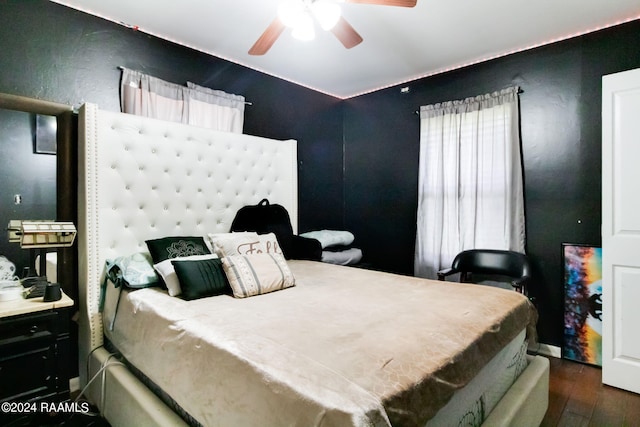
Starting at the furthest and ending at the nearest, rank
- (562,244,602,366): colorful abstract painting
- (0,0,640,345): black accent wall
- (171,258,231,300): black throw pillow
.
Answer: (562,244,602,366): colorful abstract painting, (0,0,640,345): black accent wall, (171,258,231,300): black throw pillow

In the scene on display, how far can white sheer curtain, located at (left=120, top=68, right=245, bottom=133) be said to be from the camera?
2.47 meters

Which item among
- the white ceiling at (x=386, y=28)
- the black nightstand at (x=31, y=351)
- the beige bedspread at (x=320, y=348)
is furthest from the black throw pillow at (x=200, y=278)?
the white ceiling at (x=386, y=28)

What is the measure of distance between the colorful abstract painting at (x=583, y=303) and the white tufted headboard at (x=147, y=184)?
2.70 metres

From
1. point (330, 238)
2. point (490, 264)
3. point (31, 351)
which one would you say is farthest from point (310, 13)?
point (490, 264)

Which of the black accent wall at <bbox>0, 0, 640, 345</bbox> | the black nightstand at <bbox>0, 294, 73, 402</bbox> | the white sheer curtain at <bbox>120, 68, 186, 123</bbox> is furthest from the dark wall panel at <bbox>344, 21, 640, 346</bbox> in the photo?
the black nightstand at <bbox>0, 294, 73, 402</bbox>

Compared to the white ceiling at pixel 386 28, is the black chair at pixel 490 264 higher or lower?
lower

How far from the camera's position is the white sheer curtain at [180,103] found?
2471mm

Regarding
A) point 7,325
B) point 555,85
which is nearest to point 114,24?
point 7,325

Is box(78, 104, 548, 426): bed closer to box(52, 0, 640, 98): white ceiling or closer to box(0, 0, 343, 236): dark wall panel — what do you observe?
box(0, 0, 343, 236): dark wall panel

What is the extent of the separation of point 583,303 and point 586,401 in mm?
810

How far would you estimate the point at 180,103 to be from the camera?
9.00ft

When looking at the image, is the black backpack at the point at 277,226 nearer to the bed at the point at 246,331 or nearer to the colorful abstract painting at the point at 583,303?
the bed at the point at 246,331

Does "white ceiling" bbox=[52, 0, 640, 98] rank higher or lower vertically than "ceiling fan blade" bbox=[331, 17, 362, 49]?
higher

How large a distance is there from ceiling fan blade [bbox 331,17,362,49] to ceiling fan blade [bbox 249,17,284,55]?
1.06ft
